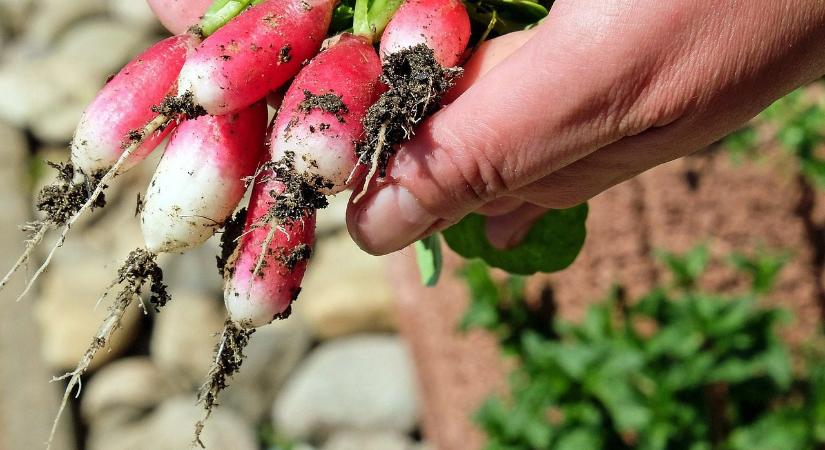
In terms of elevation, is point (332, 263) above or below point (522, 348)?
below

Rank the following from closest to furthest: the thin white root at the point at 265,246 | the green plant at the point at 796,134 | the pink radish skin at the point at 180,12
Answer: the thin white root at the point at 265,246
the pink radish skin at the point at 180,12
the green plant at the point at 796,134

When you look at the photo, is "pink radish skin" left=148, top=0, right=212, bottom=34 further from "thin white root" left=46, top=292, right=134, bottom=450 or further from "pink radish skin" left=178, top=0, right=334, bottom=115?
"thin white root" left=46, top=292, right=134, bottom=450

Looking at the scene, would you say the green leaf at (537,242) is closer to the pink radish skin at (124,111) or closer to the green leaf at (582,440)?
the pink radish skin at (124,111)

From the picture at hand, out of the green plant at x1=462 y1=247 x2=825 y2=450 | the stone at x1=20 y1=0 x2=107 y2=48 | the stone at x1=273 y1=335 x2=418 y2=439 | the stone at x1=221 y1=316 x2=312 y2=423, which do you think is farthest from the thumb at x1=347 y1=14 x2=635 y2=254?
the stone at x1=20 y1=0 x2=107 y2=48

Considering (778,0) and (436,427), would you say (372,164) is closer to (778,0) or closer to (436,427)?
(778,0)

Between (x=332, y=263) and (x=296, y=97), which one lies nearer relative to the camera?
(x=296, y=97)

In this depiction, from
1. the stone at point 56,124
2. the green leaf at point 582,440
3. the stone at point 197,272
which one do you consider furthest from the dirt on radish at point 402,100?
the stone at point 56,124

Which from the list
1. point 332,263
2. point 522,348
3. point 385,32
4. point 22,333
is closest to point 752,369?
point 522,348
